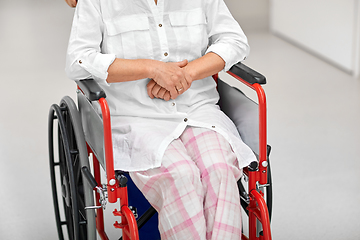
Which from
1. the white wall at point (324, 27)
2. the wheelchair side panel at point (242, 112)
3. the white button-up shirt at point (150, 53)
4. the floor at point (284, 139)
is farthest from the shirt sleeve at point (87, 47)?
the white wall at point (324, 27)

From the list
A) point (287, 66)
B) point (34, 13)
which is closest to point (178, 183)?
point (287, 66)

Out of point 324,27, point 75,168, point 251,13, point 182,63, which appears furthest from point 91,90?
point 251,13

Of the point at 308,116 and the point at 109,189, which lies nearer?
the point at 109,189

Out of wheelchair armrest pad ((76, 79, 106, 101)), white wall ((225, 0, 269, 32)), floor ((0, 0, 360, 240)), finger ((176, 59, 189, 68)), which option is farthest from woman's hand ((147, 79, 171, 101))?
white wall ((225, 0, 269, 32))

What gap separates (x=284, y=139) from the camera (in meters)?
3.31

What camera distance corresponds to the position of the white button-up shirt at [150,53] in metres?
1.77

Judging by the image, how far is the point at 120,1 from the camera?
188 centimetres

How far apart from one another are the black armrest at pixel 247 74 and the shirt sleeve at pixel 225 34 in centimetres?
3

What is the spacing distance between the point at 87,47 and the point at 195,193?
2.19 ft

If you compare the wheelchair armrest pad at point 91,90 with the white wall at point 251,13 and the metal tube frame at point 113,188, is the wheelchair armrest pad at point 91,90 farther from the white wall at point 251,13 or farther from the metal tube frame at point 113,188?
the white wall at point 251,13

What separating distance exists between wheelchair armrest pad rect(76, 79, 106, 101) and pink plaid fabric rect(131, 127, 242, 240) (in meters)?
0.29

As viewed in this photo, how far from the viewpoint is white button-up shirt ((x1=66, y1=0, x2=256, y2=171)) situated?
1769 mm

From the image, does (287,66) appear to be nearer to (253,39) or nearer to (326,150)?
(253,39)

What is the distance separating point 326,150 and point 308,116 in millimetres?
536
